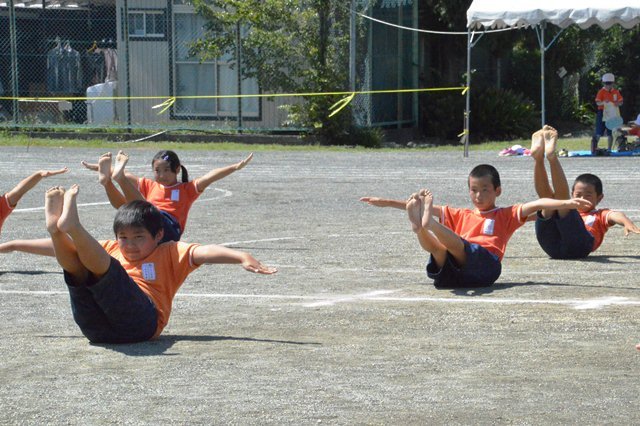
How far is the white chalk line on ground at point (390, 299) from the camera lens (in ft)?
29.3

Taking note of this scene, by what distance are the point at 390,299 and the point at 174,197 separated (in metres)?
3.07

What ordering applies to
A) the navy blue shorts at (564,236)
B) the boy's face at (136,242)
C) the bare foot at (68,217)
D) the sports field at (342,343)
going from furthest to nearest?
the navy blue shorts at (564,236) → the boy's face at (136,242) → the bare foot at (68,217) → the sports field at (342,343)

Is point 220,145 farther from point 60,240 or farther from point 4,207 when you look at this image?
point 60,240

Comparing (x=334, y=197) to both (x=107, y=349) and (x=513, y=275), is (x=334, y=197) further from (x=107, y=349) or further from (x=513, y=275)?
(x=107, y=349)

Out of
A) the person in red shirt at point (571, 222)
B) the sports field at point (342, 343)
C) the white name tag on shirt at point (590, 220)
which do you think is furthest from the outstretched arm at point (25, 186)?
the white name tag on shirt at point (590, 220)

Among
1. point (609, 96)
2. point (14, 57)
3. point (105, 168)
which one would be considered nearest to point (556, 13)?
point (609, 96)

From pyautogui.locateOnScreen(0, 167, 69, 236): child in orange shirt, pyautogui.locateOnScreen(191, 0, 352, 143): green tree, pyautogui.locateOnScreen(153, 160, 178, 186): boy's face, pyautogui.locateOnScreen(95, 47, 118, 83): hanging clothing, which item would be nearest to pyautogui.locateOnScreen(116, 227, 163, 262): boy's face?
pyautogui.locateOnScreen(0, 167, 69, 236): child in orange shirt

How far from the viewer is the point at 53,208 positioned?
6891 mm

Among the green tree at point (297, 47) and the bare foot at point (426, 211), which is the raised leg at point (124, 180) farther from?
the green tree at point (297, 47)

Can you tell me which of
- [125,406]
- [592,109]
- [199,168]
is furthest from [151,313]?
[592,109]

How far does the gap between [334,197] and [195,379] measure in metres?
11.5

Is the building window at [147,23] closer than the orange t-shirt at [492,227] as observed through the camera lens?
No

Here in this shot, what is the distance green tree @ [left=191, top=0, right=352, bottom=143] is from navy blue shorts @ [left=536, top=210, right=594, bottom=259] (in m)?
17.3

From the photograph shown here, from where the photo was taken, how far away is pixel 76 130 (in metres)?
30.5
